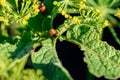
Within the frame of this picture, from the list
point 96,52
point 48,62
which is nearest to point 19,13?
point 48,62

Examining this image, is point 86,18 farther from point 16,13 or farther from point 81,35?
point 16,13

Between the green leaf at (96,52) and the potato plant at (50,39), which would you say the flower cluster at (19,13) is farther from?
the green leaf at (96,52)

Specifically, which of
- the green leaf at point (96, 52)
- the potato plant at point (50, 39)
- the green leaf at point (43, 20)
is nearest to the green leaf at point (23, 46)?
the potato plant at point (50, 39)

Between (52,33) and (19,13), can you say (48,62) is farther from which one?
(19,13)

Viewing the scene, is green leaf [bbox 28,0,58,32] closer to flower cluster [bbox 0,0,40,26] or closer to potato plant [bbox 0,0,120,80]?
potato plant [bbox 0,0,120,80]

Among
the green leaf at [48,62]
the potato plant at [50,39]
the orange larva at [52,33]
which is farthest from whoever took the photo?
the orange larva at [52,33]
